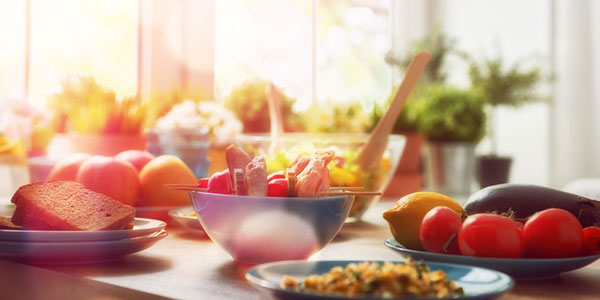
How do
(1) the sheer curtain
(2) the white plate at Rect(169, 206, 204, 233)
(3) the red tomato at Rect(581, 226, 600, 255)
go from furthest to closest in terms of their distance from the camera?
(1) the sheer curtain → (2) the white plate at Rect(169, 206, 204, 233) → (3) the red tomato at Rect(581, 226, 600, 255)

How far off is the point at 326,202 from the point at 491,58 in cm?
358

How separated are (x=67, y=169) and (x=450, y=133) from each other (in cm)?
240

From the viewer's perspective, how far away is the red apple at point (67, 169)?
1119mm

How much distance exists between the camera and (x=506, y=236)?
0.65 metres

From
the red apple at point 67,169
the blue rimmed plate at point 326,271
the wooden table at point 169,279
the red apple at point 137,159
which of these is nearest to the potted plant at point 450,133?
the red apple at point 137,159

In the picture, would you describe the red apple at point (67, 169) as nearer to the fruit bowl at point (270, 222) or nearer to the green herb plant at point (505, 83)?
the fruit bowl at point (270, 222)

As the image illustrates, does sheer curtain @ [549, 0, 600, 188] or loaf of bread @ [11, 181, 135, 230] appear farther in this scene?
sheer curtain @ [549, 0, 600, 188]

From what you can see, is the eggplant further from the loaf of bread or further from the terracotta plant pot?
the terracotta plant pot

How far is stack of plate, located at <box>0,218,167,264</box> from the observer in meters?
0.71

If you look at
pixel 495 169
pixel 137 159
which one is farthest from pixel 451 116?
pixel 137 159

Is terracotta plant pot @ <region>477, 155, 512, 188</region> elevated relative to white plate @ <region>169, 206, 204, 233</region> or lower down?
lower down

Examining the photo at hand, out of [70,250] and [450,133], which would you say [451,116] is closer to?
[450,133]

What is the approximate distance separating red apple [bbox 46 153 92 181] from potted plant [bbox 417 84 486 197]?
2.24 meters

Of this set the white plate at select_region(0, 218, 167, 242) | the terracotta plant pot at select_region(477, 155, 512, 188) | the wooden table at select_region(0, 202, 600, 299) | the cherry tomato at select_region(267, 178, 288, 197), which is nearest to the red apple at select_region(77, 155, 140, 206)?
the wooden table at select_region(0, 202, 600, 299)
